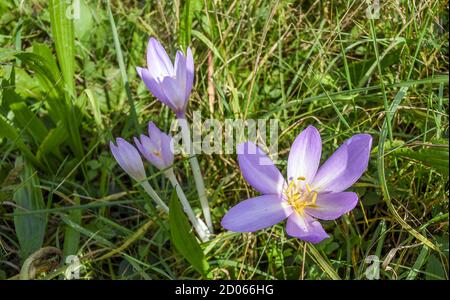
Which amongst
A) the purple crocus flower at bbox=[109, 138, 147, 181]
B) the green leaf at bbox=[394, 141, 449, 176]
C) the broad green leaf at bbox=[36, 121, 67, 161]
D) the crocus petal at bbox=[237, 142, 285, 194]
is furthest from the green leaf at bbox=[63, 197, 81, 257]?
the green leaf at bbox=[394, 141, 449, 176]

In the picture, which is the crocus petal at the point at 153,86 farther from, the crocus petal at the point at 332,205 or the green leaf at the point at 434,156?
the green leaf at the point at 434,156

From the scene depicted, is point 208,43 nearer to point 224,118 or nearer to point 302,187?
point 224,118

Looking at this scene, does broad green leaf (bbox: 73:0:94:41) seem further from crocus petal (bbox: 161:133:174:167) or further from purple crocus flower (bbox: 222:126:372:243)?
purple crocus flower (bbox: 222:126:372:243)

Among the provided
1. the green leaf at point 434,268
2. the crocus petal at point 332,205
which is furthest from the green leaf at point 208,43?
the green leaf at point 434,268

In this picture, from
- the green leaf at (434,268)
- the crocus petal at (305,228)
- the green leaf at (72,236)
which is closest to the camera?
the crocus petal at (305,228)

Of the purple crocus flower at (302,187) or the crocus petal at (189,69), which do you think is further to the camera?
the crocus petal at (189,69)
